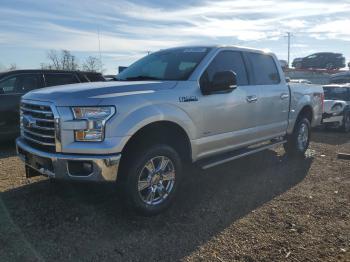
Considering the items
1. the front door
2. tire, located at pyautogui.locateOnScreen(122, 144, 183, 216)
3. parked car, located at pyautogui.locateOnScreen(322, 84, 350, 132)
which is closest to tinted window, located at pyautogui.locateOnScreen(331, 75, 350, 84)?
parked car, located at pyautogui.locateOnScreen(322, 84, 350, 132)

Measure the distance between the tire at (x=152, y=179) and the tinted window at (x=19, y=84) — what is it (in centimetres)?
492

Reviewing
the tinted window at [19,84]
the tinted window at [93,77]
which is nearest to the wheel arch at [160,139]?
the tinted window at [19,84]

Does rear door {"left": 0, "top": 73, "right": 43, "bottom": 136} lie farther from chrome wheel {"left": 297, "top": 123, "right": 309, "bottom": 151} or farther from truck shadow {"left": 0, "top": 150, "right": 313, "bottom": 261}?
chrome wheel {"left": 297, "top": 123, "right": 309, "bottom": 151}

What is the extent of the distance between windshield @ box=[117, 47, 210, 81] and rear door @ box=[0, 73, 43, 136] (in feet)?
10.8

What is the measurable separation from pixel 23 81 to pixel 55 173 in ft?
16.3

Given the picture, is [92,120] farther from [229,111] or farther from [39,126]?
[229,111]

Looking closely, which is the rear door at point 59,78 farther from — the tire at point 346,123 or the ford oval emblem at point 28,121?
the tire at point 346,123

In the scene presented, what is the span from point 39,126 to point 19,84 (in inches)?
178

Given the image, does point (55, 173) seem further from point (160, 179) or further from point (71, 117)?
point (160, 179)

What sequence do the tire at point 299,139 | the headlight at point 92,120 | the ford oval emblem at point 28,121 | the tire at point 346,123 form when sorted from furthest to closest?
the tire at point 346,123, the tire at point 299,139, the ford oval emblem at point 28,121, the headlight at point 92,120

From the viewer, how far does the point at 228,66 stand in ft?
18.7

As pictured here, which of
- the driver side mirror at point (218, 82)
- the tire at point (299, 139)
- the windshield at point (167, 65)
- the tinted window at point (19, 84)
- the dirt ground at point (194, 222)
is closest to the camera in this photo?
the dirt ground at point (194, 222)

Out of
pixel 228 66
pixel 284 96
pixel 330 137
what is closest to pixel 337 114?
pixel 330 137

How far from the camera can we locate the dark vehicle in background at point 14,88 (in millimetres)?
8016
